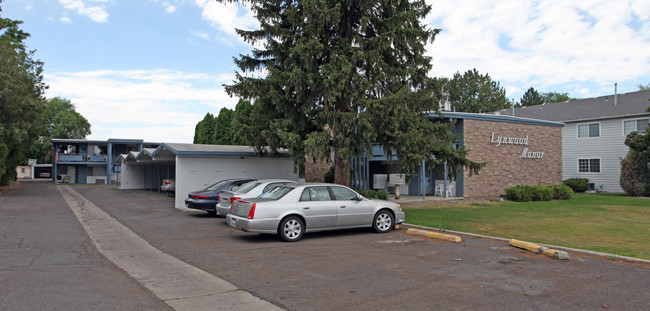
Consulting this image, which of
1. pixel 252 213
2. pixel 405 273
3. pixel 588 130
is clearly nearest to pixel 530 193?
pixel 588 130

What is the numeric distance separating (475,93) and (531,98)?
11.5 m

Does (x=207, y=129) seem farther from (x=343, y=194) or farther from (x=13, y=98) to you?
(x=343, y=194)

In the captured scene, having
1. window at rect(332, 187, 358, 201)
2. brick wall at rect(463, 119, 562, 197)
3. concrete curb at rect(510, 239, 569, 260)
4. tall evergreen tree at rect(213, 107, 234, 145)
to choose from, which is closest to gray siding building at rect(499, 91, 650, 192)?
brick wall at rect(463, 119, 562, 197)

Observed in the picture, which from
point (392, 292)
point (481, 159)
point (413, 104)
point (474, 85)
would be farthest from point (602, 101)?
point (392, 292)

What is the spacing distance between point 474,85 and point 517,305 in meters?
62.9

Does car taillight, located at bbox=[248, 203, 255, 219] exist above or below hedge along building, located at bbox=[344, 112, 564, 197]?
below

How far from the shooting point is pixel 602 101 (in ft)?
110

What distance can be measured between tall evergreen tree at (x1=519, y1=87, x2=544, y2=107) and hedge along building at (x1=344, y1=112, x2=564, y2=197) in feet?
150

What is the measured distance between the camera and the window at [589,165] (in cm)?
3125

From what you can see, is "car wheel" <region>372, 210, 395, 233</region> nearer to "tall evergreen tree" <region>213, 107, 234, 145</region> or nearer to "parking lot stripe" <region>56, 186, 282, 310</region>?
"parking lot stripe" <region>56, 186, 282, 310</region>

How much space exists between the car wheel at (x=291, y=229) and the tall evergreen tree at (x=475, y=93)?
56.2 meters

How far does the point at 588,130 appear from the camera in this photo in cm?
3170

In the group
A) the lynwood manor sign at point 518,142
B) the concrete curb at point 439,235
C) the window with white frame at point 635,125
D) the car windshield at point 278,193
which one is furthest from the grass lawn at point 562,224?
the window with white frame at point 635,125

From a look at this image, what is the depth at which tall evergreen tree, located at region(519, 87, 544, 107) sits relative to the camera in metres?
68.2
